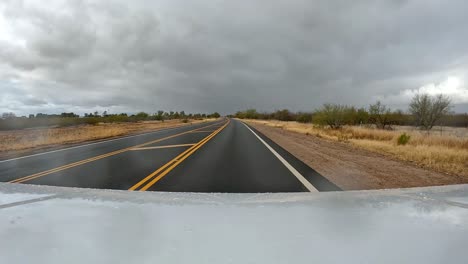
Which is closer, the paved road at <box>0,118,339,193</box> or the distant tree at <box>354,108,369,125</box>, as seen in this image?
the paved road at <box>0,118,339,193</box>

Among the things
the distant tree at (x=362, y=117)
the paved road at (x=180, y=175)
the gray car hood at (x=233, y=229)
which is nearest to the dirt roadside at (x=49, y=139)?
the paved road at (x=180, y=175)

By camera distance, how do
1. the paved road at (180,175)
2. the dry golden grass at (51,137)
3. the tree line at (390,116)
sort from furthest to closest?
the tree line at (390,116), the dry golden grass at (51,137), the paved road at (180,175)

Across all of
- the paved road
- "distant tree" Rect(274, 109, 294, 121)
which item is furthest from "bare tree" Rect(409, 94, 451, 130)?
"distant tree" Rect(274, 109, 294, 121)

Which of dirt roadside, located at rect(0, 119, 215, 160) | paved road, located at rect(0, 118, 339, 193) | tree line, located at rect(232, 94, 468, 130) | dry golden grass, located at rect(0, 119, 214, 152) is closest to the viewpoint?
paved road, located at rect(0, 118, 339, 193)

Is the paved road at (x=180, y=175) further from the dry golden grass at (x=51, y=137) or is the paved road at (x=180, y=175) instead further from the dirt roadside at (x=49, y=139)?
the dry golden grass at (x=51, y=137)

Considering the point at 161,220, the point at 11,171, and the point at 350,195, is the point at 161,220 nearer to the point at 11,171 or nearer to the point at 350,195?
the point at 350,195

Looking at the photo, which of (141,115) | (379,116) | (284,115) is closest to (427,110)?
(379,116)

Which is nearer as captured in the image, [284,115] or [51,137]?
[51,137]

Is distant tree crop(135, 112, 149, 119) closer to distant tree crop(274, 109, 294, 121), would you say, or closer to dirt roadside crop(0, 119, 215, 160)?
distant tree crop(274, 109, 294, 121)

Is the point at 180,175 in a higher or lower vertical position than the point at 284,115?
lower

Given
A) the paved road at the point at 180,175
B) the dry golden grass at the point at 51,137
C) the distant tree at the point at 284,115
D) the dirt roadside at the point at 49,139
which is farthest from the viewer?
the distant tree at the point at 284,115

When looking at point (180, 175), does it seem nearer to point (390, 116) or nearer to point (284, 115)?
point (390, 116)

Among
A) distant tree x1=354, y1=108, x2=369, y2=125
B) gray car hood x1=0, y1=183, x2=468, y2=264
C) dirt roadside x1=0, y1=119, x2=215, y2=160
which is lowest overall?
dirt roadside x1=0, y1=119, x2=215, y2=160

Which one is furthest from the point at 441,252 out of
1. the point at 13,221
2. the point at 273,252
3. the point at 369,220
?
the point at 13,221
